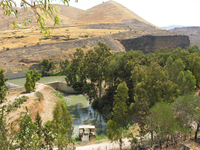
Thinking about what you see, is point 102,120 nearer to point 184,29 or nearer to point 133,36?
point 133,36

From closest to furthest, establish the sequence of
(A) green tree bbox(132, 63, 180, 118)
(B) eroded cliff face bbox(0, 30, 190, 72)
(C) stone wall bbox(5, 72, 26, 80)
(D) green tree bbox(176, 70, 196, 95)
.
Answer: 1. (A) green tree bbox(132, 63, 180, 118)
2. (D) green tree bbox(176, 70, 196, 95)
3. (C) stone wall bbox(5, 72, 26, 80)
4. (B) eroded cliff face bbox(0, 30, 190, 72)

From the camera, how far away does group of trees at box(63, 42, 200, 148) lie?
14.6m

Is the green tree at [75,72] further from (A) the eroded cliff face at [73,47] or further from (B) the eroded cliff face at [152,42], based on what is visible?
(B) the eroded cliff face at [152,42]

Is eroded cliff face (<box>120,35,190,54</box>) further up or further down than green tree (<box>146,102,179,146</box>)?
further up

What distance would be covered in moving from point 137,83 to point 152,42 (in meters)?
66.4

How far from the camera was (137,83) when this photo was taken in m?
17.2

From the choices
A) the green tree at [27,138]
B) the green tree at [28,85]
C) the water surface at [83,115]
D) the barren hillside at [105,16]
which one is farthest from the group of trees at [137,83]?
the barren hillside at [105,16]

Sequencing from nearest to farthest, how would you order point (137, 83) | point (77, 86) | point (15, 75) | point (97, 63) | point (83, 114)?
point (137, 83), point (83, 114), point (97, 63), point (77, 86), point (15, 75)

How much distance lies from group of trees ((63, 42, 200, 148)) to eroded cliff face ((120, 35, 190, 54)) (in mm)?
35876

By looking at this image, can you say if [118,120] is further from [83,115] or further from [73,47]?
[73,47]

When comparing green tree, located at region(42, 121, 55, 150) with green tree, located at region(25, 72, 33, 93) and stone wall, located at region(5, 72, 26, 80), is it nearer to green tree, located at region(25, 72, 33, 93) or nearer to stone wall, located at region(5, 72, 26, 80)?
green tree, located at region(25, 72, 33, 93)

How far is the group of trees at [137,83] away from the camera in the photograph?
14618 mm

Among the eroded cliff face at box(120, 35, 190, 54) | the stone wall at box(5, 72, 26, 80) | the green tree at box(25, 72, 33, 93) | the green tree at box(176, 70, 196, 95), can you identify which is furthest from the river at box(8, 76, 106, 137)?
the eroded cliff face at box(120, 35, 190, 54)

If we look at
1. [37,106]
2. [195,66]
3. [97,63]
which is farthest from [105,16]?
[37,106]
